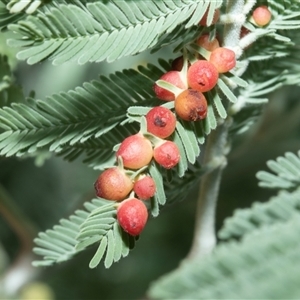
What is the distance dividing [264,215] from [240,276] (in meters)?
0.12

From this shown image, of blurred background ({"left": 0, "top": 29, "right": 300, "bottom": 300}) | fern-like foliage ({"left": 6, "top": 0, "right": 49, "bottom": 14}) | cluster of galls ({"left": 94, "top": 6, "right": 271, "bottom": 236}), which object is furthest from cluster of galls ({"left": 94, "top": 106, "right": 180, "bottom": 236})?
blurred background ({"left": 0, "top": 29, "right": 300, "bottom": 300})

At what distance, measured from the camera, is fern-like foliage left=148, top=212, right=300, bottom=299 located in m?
0.22

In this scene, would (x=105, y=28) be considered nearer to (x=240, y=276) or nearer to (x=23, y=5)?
(x=23, y=5)

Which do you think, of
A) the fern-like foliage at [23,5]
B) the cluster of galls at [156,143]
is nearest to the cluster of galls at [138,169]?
the cluster of galls at [156,143]

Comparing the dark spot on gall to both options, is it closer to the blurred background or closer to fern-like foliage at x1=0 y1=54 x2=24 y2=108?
fern-like foliage at x1=0 y1=54 x2=24 y2=108

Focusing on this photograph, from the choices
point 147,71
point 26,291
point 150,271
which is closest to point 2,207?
point 26,291

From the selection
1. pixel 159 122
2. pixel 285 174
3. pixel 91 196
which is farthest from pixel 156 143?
pixel 91 196

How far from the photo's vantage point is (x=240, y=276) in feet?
0.74

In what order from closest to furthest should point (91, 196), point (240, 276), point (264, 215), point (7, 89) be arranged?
1. point (240, 276)
2. point (264, 215)
3. point (7, 89)
4. point (91, 196)

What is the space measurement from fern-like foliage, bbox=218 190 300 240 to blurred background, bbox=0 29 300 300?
374 mm

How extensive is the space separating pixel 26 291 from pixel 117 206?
474 mm

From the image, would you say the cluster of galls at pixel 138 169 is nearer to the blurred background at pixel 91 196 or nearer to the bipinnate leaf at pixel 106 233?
the bipinnate leaf at pixel 106 233

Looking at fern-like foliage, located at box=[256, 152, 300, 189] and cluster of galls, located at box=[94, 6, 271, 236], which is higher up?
cluster of galls, located at box=[94, 6, 271, 236]

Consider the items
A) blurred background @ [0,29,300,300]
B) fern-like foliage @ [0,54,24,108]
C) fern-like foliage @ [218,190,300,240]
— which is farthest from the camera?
blurred background @ [0,29,300,300]
